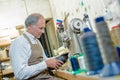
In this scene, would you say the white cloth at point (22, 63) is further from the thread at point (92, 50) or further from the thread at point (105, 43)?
the thread at point (105, 43)

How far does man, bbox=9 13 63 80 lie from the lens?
6.95 ft

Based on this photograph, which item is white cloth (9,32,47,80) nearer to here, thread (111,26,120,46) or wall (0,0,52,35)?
thread (111,26,120,46)

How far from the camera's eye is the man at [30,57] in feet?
6.95

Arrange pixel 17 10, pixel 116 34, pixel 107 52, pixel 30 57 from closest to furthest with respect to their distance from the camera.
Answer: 1. pixel 107 52
2. pixel 116 34
3. pixel 30 57
4. pixel 17 10

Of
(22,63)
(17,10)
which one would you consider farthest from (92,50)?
(17,10)

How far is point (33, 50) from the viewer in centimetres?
229

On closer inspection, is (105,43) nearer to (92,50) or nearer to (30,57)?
(92,50)

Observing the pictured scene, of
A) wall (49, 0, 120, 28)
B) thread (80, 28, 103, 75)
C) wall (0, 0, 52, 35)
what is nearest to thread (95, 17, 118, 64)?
thread (80, 28, 103, 75)

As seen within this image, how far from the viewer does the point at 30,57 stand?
88.7 inches

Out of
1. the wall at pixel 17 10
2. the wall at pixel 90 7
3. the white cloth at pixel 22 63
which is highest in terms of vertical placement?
the wall at pixel 17 10

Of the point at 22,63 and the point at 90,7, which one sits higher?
the point at 90,7

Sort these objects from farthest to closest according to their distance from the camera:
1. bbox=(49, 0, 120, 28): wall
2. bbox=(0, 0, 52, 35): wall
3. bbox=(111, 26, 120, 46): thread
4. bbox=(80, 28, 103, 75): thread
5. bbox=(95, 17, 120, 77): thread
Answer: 1. bbox=(0, 0, 52, 35): wall
2. bbox=(49, 0, 120, 28): wall
3. bbox=(111, 26, 120, 46): thread
4. bbox=(80, 28, 103, 75): thread
5. bbox=(95, 17, 120, 77): thread

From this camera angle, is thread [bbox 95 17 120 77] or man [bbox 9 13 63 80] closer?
thread [bbox 95 17 120 77]

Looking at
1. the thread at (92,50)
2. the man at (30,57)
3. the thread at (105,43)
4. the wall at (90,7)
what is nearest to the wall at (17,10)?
the wall at (90,7)
